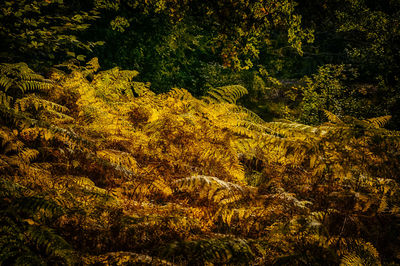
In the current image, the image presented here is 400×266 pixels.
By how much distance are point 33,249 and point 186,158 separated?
6.60ft

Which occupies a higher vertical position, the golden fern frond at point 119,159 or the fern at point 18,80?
the fern at point 18,80

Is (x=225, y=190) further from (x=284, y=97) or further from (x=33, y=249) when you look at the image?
(x=284, y=97)

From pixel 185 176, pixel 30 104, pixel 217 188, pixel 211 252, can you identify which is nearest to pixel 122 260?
pixel 211 252

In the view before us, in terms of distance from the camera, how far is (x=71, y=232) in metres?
1.77

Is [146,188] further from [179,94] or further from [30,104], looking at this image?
[179,94]

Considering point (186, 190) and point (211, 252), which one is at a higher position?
point (211, 252)

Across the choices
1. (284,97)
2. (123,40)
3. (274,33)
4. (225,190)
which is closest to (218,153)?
(225,190)

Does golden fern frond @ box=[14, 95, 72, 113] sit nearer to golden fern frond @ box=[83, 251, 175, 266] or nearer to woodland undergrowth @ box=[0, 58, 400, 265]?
woodland undergrowth @ box=[0, 58, 400, 265]

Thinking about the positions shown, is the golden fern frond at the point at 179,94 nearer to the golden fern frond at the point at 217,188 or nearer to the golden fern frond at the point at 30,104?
the golden fern frond at the point at 30,104

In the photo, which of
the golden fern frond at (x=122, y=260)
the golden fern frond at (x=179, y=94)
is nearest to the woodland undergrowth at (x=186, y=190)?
the golden fern frond at (x=122, y=260)

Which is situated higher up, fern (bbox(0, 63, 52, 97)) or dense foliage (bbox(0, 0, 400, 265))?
fern (bbox(0, 63, 52, 97))

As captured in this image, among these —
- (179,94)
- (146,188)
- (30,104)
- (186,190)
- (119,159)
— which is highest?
(179,94)

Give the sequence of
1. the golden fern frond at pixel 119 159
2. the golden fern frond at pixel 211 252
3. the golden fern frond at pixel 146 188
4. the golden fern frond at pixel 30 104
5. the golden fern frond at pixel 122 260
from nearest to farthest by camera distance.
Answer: the golden fern frond at pixel 122 260
the golden fern frond at pixel 211 252
the golden fern frond at pixel 146 188
the golden fern frond at pixel 119 159
the golden fern frond at pixel 30 104

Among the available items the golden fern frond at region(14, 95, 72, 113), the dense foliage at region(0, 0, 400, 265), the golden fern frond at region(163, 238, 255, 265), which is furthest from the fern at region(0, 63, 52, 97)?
the golden fern frond at region(163, 238, 255, 265)
